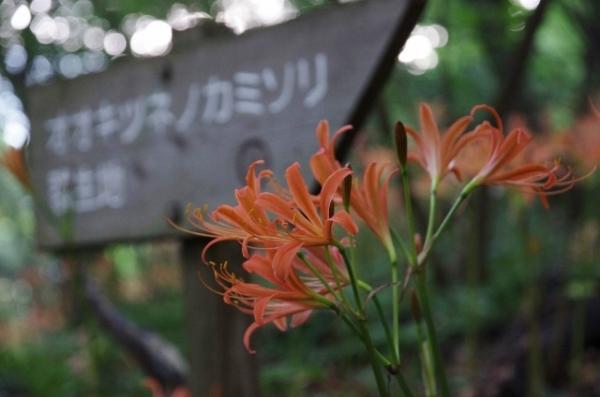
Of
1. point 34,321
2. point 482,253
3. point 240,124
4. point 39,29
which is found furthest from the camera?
point 34,321

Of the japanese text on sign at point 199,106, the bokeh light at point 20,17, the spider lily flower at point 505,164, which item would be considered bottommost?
the spider lily flower at point 505,164

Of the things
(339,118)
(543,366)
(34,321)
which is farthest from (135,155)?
(34,321)

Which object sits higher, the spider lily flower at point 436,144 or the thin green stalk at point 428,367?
the spider lily flower at point 436,144

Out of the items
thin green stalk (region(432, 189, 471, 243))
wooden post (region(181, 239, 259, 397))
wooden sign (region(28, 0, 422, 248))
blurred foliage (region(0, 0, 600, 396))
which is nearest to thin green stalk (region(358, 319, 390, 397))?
thin green stalk (region(432, 189, 471, 243))

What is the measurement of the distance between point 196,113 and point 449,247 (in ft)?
10.2

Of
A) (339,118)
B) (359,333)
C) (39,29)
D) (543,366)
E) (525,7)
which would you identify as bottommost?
(543,366)

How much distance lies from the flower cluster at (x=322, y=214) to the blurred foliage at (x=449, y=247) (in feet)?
2.85

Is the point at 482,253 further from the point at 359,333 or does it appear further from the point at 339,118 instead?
the point at 359,333

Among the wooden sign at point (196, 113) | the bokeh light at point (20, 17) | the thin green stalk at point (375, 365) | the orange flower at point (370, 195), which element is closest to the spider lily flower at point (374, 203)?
the orange flower at point (370, 195)

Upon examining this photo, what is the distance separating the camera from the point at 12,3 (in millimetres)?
3879

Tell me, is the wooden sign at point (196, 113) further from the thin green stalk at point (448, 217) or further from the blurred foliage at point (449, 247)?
the thin green stalk at point (448, 217)

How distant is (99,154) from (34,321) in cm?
417

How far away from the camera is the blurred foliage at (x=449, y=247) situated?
103 inches

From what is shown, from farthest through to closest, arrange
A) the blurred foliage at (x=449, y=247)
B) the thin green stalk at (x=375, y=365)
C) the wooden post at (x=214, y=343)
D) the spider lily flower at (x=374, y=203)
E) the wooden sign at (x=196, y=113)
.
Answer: the blurred foliage at (x=449, y=247), the wooden post at (x=214, y=343), the wooden sign at (x=196, y=113), the spider lily flower at (x=374, y=203), the thin green stalk at (x=375, y=365)
